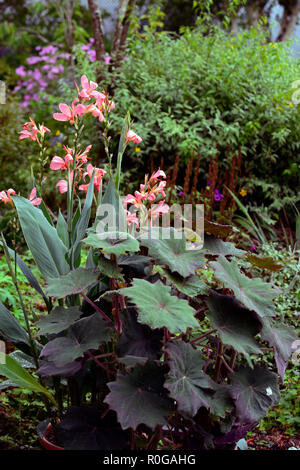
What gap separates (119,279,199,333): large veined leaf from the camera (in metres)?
1.11

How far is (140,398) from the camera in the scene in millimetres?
1174

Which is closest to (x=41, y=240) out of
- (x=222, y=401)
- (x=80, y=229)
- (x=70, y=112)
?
(x=80, y=229)

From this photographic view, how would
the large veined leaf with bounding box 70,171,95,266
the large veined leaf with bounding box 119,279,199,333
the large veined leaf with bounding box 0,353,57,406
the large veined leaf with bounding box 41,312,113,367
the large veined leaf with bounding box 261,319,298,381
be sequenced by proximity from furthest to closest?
the large veined leaf with bounding box 70,171,95,266 → the large veined leaf with bounding box 0,353,57,406 → the large veined leaf with bounding box 261,319,298,381 → the large veined leaf with bounding box 41,312,113,367 → the large veined leaf with bounding box 119,279,199,333

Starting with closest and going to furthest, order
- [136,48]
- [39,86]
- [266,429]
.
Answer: [266,429], [136,48], [39,86]

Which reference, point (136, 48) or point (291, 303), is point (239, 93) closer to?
point (136, 48)

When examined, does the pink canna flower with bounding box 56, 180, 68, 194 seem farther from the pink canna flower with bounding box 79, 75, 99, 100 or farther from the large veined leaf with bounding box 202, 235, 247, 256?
the large veined leaf with bounding box 202, 235, 247, 256

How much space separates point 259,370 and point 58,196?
11.4ft

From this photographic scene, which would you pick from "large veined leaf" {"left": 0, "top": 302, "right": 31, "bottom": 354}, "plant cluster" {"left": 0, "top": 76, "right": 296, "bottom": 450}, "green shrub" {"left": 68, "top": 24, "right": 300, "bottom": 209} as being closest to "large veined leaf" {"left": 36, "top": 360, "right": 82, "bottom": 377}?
"plant cluster" {"left": 0, "top": 76, "right": 296, "bottom": 450}

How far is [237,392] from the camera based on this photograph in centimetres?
131

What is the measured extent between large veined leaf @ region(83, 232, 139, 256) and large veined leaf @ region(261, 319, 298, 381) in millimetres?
427

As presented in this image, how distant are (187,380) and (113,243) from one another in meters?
0.40

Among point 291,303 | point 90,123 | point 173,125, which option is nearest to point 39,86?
point 90,123

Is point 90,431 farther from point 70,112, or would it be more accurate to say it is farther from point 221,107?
point 221,107

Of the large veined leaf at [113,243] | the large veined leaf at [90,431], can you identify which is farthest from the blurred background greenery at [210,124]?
the large veined leaf at [90,431]
